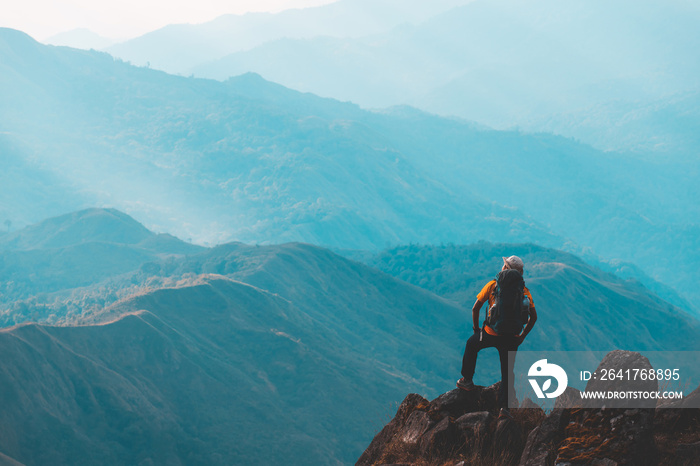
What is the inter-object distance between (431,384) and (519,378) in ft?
173

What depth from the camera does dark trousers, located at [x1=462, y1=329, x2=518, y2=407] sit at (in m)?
8.34

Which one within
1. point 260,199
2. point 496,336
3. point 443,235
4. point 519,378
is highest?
point 496,336

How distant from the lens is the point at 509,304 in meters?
8.15

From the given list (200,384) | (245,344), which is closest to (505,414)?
(200,384)

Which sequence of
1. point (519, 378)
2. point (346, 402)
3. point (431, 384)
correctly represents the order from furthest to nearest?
point (431, 384) → point (346, 402) → point (519, 378)

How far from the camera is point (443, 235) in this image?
197250 mm

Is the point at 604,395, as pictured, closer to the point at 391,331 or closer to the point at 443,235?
the point at 391,331

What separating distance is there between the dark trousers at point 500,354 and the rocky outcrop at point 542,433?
0.78 ft

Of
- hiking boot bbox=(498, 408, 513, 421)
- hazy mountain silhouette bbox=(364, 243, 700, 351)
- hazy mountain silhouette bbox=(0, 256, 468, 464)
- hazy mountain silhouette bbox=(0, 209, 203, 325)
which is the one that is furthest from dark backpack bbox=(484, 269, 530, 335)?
hazy mountain silhouette bbox=(0, 209, 203, 325)

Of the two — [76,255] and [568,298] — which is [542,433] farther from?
[76,255]

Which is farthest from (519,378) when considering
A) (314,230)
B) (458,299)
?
(314,230)

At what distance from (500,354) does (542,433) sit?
47.5 inches

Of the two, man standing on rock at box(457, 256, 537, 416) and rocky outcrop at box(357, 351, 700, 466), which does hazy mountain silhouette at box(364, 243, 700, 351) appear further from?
man standing on rock at box(457, 256, 537, 416)

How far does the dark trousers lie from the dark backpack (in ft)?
0.48
